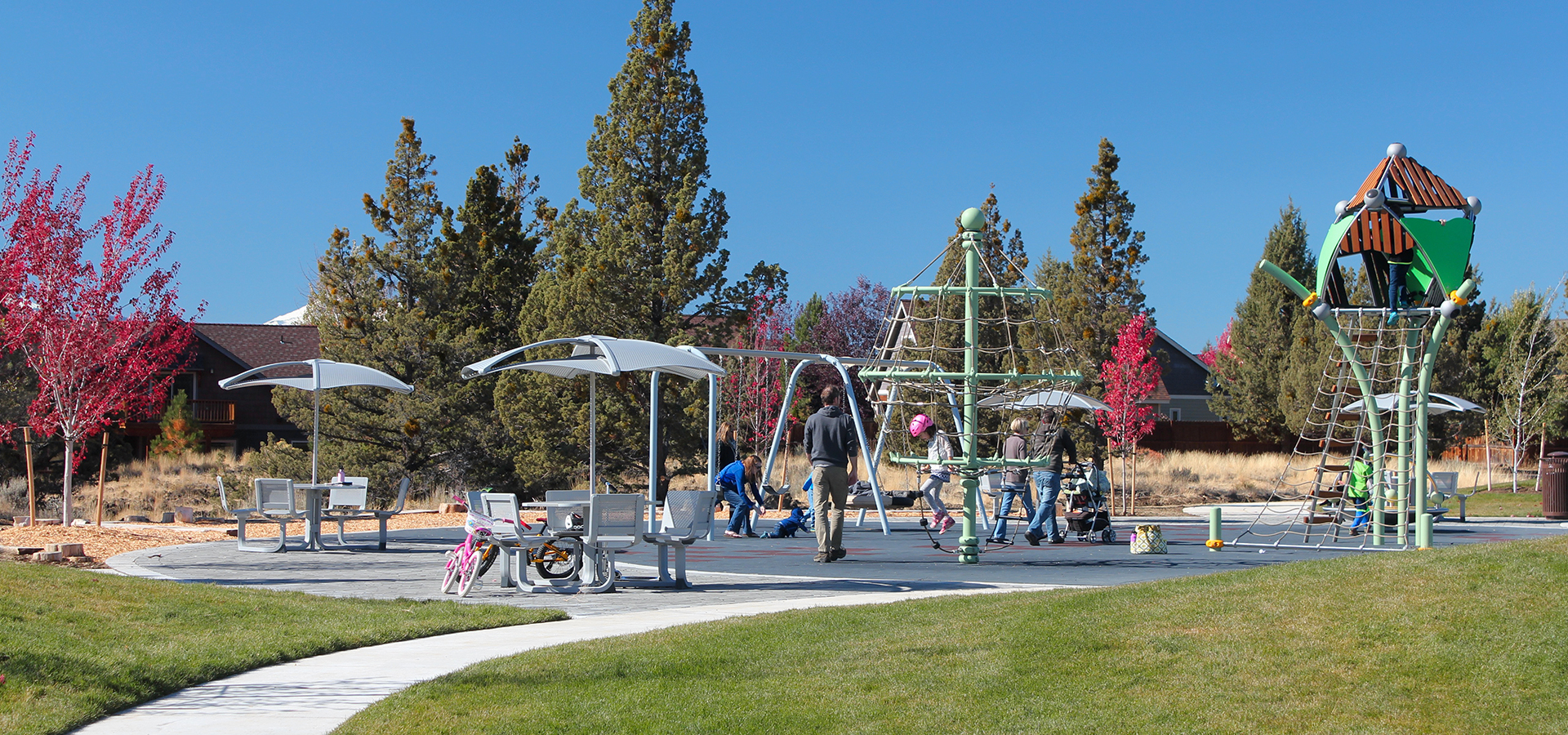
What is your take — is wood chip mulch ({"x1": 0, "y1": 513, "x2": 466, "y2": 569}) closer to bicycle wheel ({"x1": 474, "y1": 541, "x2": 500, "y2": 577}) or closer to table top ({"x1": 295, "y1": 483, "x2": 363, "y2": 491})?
table top ({"x1": 295, "y1": 483, "x2": 363, "y2": 491})

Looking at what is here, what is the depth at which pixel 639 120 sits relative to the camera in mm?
27625

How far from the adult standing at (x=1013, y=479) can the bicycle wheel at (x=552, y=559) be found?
20.4ft

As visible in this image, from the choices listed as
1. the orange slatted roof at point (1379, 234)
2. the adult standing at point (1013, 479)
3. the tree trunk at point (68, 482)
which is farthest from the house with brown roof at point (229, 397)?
the orange slatted roof at point (1379, 234)

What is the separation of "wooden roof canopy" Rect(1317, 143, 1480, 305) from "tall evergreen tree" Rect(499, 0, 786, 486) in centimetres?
1379

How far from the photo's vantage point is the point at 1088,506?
57.4ft

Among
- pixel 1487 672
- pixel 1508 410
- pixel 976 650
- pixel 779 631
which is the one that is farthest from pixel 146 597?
pixel 1508 410

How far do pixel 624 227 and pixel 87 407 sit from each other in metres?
12.1

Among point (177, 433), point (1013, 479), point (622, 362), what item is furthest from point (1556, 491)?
point (177, 433)

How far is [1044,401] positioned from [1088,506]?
2866 mm

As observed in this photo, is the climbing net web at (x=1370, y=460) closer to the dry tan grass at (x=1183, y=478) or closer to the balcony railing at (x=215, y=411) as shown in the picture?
the dry tan grass at (x=1183, y=478)

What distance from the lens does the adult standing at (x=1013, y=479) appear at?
16.4 m

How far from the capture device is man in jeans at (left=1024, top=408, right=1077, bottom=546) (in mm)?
15531

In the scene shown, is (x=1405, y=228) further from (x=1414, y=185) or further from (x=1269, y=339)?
(x=1269, y=339)

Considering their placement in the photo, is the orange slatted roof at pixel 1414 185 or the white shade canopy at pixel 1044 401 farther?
the white shade canopy at pixel 1044 401
